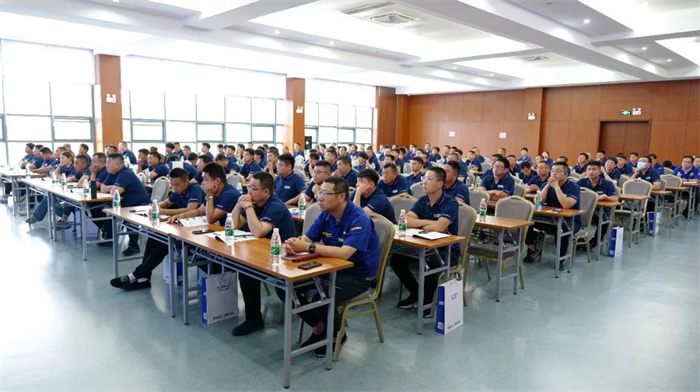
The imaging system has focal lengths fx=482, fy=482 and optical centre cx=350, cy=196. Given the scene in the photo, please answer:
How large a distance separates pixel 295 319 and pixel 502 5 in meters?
5.58

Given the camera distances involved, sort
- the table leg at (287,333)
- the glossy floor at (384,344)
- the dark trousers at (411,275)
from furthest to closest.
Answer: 1. the dark trousers at (411,275)
2. the glossy floor at (384,344)
3. the table leg at (287,333)

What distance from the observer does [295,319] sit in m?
4.08

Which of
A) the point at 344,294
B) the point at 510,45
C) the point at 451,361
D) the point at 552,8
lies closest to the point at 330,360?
the point at 344,294

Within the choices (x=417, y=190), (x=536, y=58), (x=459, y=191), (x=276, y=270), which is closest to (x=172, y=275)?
(x=276, y=270)

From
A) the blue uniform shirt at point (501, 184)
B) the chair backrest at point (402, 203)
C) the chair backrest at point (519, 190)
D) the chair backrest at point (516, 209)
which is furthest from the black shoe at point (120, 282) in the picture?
the chair backrest at point (519, 190)

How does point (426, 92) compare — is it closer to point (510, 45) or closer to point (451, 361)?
point (510, 45)

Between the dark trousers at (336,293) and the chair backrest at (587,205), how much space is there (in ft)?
13.1

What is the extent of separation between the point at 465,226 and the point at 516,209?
1.16 m

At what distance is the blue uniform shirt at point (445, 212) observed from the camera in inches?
169

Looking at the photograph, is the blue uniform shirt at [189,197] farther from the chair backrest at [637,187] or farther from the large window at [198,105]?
the large window at [198,105]

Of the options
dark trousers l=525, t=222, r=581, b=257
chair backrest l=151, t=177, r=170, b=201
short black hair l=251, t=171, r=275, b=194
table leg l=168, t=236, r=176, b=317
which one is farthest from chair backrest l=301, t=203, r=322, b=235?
dark trousers l=525, t=222, r=581, b=257

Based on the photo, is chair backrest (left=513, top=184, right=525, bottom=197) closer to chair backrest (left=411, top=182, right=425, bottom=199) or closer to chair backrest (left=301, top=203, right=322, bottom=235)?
chair backrest (left=411, top=182, right=425, bottom=199)

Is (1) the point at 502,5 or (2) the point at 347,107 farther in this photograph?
(2) the point at 347,107

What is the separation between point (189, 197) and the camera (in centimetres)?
506
